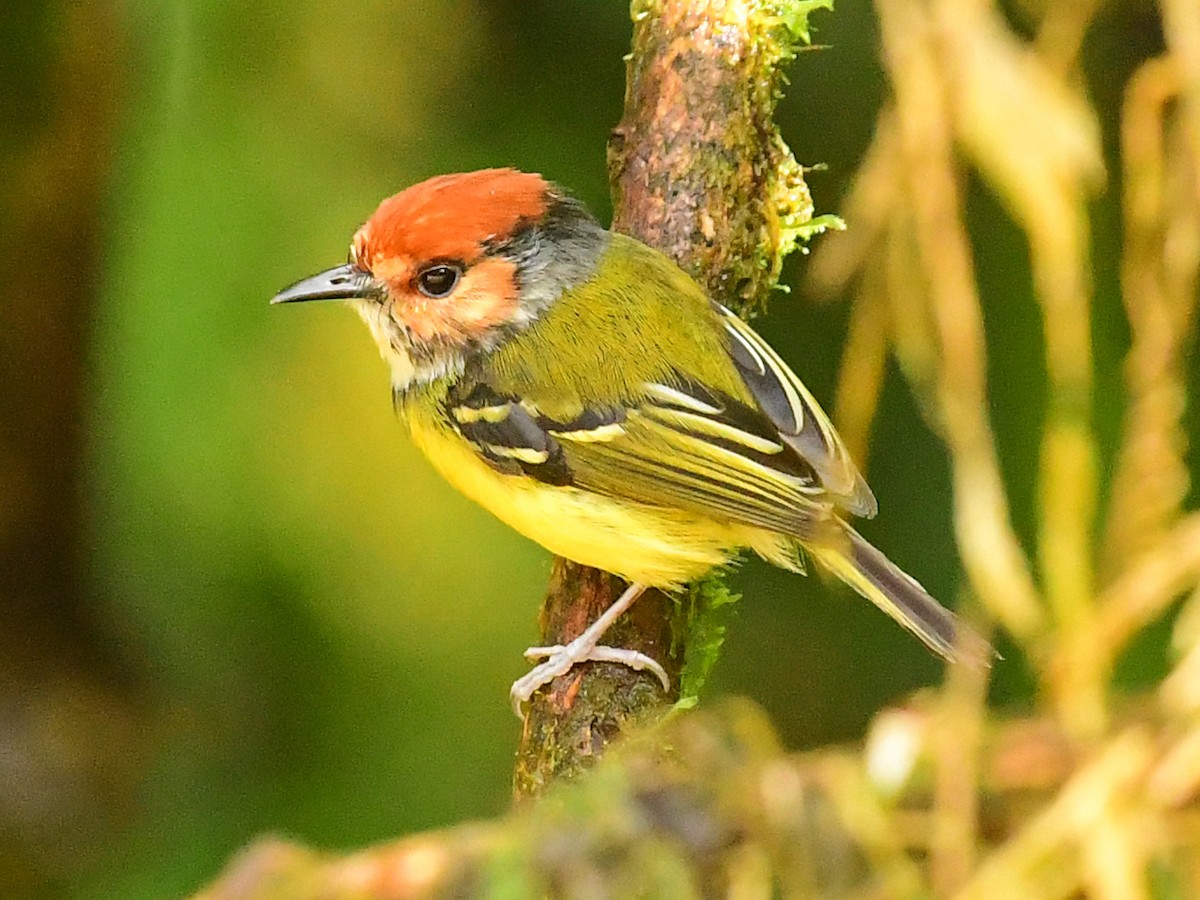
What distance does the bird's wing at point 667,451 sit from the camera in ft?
7.91

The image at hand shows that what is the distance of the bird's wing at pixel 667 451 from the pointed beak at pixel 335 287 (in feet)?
1.25

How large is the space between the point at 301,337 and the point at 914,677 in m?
1.59

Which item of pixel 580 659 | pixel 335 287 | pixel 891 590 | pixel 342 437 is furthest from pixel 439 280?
pixel 891 590

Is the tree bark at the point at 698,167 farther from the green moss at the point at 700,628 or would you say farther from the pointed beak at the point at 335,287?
the pointed beak at the point at 335,287

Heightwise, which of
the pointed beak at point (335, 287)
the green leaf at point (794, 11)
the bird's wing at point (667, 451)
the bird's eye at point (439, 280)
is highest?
the green leaf at point (794, 11)

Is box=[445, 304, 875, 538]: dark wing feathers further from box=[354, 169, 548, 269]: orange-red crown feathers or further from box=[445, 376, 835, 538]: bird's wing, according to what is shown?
box=[354, 169, 548, 269]: orange-red crown feathers

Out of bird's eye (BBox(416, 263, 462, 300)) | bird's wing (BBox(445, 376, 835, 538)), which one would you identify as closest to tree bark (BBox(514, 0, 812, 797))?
bird's wing (BBox(445, 376, 835, 538))

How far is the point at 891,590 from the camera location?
233 centimetres

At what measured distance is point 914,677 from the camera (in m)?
3.24

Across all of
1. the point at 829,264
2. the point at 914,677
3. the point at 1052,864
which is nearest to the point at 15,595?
the point at 914,677

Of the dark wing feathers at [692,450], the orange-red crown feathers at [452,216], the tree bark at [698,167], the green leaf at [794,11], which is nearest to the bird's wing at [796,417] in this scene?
the dark wing feathers at [692,450]

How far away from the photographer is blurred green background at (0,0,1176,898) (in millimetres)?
3025

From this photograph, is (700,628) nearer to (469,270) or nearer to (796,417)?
(796,417)

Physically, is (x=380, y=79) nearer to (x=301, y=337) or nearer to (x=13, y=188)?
(x=301, y=337)
